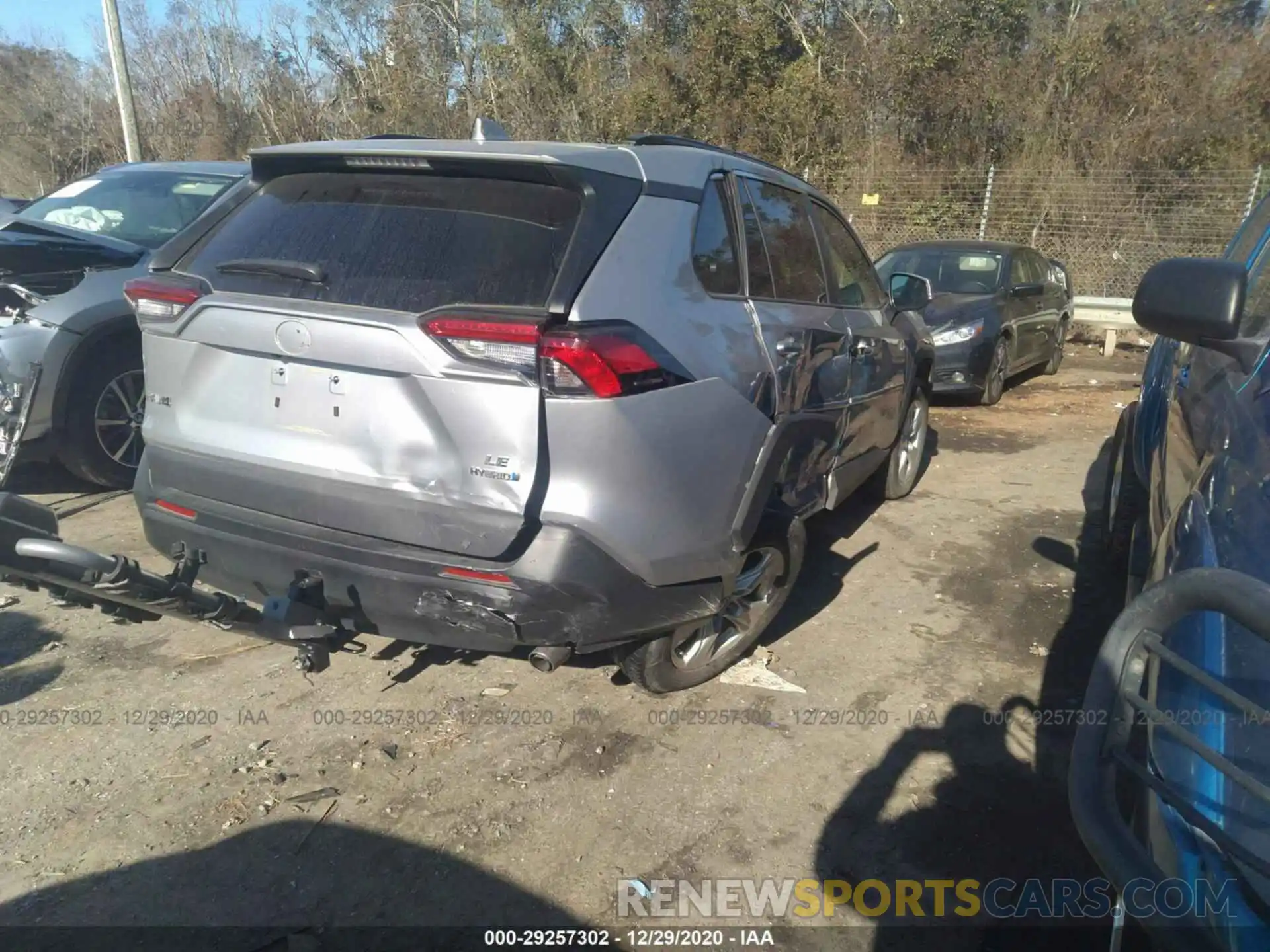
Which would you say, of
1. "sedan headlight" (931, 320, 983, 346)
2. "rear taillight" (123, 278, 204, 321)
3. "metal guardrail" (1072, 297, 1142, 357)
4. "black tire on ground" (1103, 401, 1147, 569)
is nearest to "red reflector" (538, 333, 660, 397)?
"rear taillight" (123, 278, 204, 321)

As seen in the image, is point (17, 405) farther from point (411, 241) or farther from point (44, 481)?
point (411, 241)

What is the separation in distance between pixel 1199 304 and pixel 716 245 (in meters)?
1.53

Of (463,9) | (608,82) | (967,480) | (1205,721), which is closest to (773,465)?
(1205,721)

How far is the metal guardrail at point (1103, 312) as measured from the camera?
506 inches

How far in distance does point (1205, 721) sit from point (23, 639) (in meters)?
4.24

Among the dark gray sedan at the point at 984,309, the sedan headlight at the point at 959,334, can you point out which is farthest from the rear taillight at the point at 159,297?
the sedan headlight at the point at 959,334

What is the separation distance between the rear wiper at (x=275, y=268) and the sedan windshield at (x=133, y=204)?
350 cm

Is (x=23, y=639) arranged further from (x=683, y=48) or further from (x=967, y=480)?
(x=683, y=48)

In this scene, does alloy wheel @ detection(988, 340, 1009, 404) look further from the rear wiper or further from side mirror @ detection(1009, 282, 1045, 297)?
the rear wiper

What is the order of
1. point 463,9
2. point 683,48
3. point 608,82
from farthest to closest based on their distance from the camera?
point 463,9 < point 608,82 < point 683,48

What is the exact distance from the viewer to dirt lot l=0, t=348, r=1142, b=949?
8.25 feet

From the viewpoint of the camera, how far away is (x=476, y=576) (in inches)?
102

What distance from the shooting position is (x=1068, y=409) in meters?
9.34

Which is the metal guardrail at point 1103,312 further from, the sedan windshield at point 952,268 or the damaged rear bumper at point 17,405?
the damaged rear bumper at point 17,405
